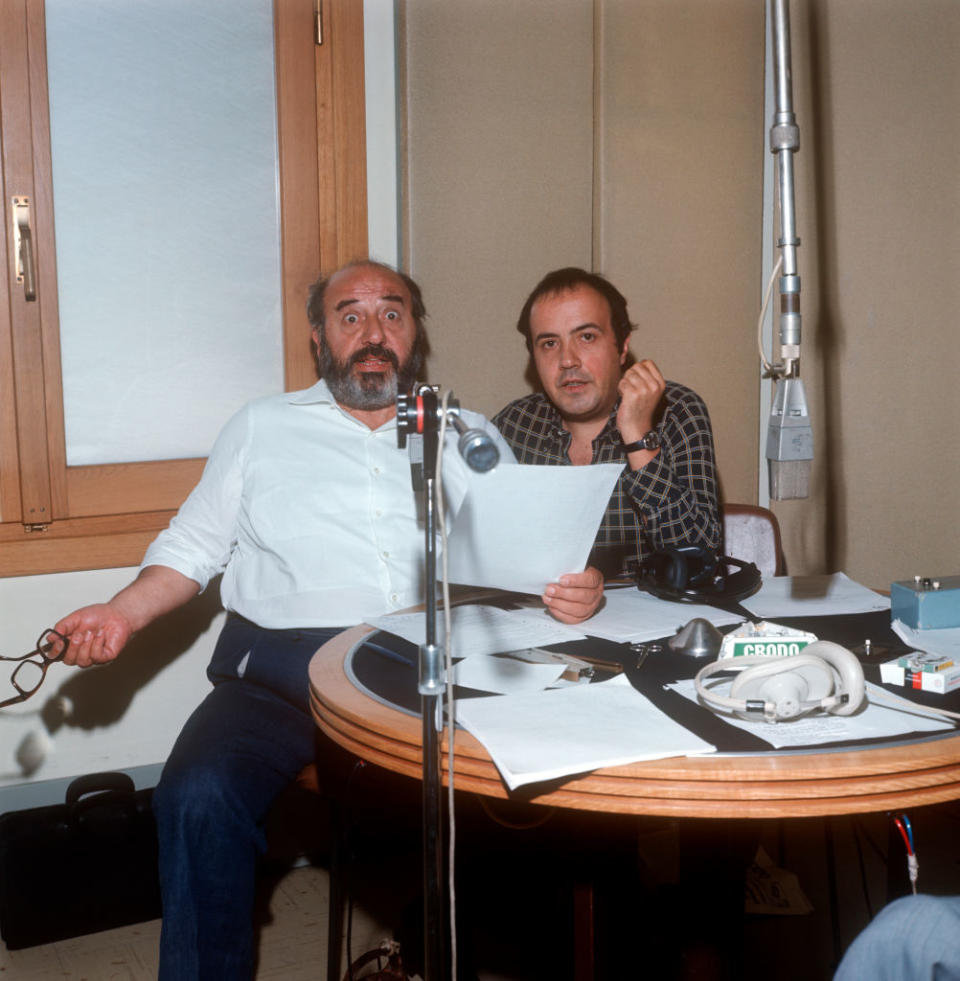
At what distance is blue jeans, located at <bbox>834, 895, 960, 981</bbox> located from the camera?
3.18ft

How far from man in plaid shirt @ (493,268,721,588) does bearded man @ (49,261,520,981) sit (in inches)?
7.9

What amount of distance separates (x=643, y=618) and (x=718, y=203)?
1700 millimetres

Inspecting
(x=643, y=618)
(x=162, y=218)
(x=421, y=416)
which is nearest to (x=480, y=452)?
(x=421, y=416)

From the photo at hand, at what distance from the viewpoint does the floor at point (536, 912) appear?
197 cm

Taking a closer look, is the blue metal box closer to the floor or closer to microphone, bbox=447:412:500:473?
the floor

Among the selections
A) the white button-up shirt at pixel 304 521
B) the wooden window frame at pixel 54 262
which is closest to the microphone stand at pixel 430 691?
the white button-up shirt at pixel 304 521

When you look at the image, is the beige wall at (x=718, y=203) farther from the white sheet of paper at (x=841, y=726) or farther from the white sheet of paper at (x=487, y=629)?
the white sheet of paper at (x=841, y=726)

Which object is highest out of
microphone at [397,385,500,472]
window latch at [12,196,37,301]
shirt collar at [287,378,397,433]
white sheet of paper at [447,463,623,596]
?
window latch at [12,196,37,301]

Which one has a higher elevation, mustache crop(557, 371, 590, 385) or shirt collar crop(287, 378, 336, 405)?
mustache crop(557, 371, 590, 385)

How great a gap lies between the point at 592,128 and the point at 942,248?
3.19 feet

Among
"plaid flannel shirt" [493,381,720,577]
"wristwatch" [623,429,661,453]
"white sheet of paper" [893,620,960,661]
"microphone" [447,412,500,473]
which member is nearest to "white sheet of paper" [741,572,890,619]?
"white sheet of paper" [893,620,960,661]

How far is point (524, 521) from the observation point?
4.63 ft

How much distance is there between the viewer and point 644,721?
1.09 m

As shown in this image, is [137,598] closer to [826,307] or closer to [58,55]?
[58,55]
